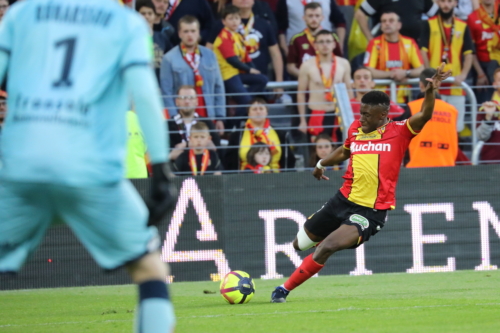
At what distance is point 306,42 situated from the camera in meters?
14.5

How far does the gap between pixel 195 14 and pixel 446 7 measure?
4344 mm

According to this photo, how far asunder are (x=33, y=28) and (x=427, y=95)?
4964 mm

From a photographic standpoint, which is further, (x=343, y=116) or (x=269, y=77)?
(x=269, y=77)

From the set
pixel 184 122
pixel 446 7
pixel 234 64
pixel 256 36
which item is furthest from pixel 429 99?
pixel 446 7

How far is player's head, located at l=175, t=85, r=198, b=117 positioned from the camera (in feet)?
41.9

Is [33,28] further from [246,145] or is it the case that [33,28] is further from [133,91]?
[246,145]

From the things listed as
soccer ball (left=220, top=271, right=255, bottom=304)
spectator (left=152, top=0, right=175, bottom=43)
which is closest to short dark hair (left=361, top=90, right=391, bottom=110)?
soccer ball (left=220, top=271, right=255, bottom=304)

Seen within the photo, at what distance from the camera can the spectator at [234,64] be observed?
13.9 meters

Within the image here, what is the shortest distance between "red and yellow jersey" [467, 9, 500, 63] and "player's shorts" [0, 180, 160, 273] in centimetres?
1246

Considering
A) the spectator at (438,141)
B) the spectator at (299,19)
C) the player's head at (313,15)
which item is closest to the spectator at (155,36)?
the spectator at (299,19)

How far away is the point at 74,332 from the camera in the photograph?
666 centimetres

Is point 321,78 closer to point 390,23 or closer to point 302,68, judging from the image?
point 302,68

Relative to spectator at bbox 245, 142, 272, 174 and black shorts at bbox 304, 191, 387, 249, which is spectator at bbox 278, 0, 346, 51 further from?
black shorts at bbox 304, 191, 387, 249

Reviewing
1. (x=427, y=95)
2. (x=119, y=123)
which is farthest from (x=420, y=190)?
(x=119, y=123)
